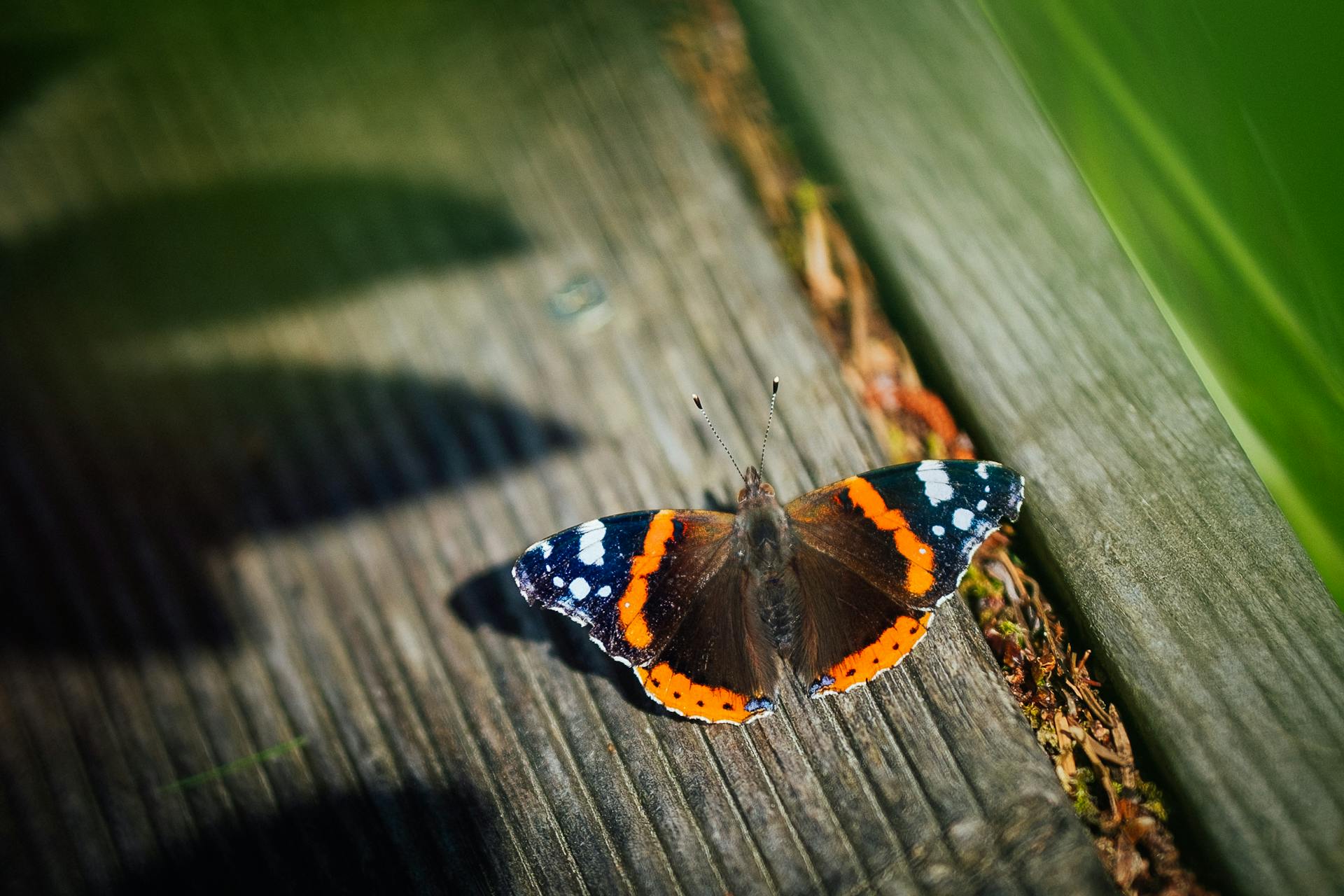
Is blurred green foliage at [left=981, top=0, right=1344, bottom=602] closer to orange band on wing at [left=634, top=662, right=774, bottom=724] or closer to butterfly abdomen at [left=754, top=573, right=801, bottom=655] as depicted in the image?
butterfly abdomen at [left=754, top=573, right=801, bottom=655]

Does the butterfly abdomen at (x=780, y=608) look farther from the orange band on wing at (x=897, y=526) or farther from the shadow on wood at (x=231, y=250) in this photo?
the shadow on wood at (x=231, y=250)

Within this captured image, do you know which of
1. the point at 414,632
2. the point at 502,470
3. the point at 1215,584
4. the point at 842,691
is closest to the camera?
the point at 1215,584

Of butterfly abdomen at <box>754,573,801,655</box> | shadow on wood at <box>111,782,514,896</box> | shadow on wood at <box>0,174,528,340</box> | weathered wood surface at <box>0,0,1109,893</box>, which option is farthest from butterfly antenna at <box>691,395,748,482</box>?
shadow on wood at <box>111,782,514,896</box>

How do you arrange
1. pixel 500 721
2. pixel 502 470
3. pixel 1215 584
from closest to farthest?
1. pixel 1215 584
2. pixel 500 721
3. pixel 502 470

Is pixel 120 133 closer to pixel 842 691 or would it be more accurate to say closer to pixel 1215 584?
pixel 842 691


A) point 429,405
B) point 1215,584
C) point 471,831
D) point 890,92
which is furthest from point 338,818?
point 890,92

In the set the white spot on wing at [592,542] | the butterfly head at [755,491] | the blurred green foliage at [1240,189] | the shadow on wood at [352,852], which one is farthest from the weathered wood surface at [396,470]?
the blurred green foliage at [1240,189]
